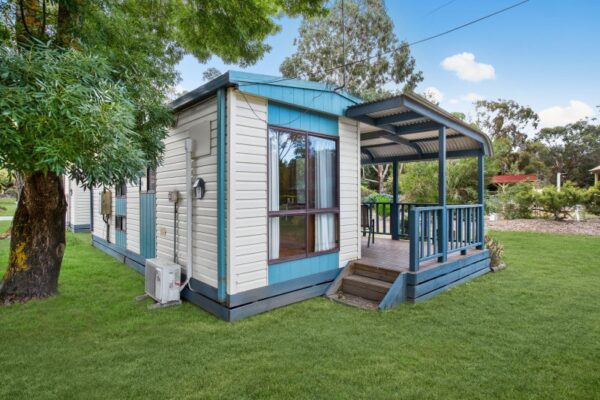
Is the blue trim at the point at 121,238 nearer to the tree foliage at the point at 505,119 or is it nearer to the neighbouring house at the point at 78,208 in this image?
the neighbouring house at the point at 78,208

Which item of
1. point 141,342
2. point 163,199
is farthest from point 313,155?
point 141,342

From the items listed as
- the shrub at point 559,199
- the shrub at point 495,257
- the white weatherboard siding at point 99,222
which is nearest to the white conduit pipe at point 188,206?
the white weatherboard siding at point 99,222

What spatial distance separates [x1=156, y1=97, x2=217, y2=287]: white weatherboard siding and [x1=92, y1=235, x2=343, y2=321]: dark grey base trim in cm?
19

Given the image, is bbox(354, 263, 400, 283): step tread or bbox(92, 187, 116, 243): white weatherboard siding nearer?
bbox(354, 263, 400, 283): step tread

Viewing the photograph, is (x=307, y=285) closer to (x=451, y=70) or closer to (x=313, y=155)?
(x=313, y=155)

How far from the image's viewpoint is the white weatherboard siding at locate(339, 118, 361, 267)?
4.68m

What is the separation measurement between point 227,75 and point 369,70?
18.1 meters

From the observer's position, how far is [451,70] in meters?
20.7

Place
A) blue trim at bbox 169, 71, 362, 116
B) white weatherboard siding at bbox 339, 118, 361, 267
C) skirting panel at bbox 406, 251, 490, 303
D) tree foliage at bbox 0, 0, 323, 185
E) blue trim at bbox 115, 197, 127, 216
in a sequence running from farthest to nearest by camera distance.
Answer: blue trim at bbox 115, 197, 127, 216, white weatherboard siding at bbox 339, 118, 361, 267, skirting panel at bbox 406, 251, 490, 303, blue trim at bbox 169, 71, 362, 116, tree foliage at bbox 0, 0, 323, 185

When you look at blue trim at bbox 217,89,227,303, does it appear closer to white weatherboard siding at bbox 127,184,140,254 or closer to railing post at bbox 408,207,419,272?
railing post at bbox 408,207,419,272

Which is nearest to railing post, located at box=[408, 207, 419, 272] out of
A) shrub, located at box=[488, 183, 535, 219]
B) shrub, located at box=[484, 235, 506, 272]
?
shrub, located at box=[484, 235, 506, 272]

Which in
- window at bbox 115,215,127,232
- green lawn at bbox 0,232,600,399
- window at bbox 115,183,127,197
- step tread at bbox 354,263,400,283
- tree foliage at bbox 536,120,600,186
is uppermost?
tree foliage at bbox 536,120,600,186

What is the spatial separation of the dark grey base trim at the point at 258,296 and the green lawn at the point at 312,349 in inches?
4.8

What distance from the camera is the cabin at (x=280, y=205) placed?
3.59 metres
